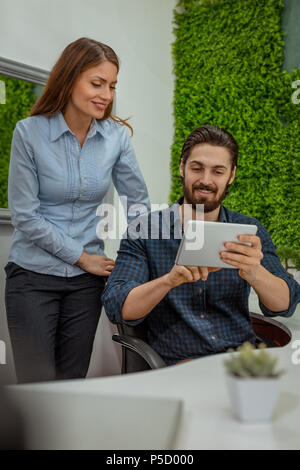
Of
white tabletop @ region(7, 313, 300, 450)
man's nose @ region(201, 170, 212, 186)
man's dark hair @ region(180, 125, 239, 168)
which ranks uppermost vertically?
man's dark hair @ region(180, 125, 239, 168)

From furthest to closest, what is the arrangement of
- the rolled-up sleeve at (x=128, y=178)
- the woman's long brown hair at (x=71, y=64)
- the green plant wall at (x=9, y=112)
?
the green plant wall at (x=9, y=112) → the rolled-up sleeve at (x=128, y=178) → the woman's long brown hair at (x=71, y=64)

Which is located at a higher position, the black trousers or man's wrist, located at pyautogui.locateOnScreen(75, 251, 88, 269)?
man's wrist, located at pyautogui.locateOnScreen(75, 251, 88, 269)

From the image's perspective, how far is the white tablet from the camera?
132 centimetres

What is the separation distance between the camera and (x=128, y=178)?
85.6 inches

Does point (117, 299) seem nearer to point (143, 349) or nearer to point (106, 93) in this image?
point (143, 349)

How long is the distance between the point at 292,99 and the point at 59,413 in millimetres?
3131

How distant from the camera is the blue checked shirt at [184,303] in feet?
5.64

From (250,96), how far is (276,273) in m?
2.19

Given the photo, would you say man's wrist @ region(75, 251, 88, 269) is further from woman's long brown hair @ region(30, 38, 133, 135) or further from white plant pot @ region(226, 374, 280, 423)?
white plant pot @ region(226, 374, 280, 423)

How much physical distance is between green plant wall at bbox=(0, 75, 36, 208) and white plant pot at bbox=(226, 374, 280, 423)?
2.30 meters
